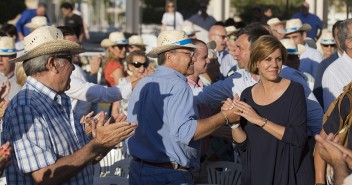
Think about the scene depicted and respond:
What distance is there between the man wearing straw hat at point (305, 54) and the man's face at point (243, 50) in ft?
14.7

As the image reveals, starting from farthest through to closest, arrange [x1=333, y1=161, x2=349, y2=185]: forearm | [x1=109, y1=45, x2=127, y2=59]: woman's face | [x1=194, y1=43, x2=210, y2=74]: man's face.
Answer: [x1=109, y1=45, x2=127, y2=59]: woman's face
[x1=194, y1=43, x2=210, y2=74]: man's face
[x1=333, y1=161, x2=349, y2=185]: forearm

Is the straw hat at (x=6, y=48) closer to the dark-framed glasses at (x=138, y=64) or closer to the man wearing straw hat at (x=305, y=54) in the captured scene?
the dark-framed glasses at (x=138, y=64)

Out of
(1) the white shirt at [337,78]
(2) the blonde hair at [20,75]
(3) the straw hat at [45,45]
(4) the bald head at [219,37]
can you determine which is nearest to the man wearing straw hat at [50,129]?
(3) the straw hat at [45,45]

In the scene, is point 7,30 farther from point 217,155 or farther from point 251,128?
point 251,128

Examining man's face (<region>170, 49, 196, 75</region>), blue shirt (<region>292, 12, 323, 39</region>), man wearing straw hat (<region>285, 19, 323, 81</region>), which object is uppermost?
man's face (<region>170, 49, 196, 75</region>)

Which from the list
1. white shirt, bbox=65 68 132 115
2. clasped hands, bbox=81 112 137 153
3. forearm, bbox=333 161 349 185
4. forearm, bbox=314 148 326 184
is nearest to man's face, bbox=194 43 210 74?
white shirt, bbox=65 68 132 115

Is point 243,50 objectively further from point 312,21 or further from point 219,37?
point 312,21

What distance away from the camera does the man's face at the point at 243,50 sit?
23.2 feet

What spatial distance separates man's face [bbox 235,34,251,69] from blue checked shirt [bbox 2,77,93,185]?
2.07 m

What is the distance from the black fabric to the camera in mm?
6180

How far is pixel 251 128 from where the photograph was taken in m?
6.31

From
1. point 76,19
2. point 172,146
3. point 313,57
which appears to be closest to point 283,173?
point 172,146

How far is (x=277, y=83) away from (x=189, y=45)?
71cm

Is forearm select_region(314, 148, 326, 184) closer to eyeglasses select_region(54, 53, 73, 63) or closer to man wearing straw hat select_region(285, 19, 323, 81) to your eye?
eyeglasses select_region(54, 53, 73, 63)
